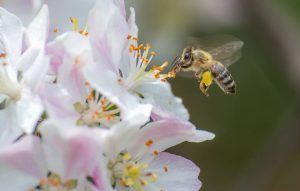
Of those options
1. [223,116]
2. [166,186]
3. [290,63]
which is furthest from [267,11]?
[166,186]

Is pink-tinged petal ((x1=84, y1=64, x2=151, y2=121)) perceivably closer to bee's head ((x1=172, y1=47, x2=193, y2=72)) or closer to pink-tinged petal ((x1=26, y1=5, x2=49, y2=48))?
pink-tinged petal ((x1=26, y1=5, x2=49, y2=48))

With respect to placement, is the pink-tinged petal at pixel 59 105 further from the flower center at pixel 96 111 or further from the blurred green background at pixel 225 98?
the blurred green background at pixel 225 98

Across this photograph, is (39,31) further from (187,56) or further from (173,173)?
(187,56)

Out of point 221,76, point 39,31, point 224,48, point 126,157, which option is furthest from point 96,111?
point 224,48

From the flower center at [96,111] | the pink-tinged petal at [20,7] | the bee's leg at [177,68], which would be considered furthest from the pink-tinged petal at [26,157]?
the pink-tinged petal at [20,7]

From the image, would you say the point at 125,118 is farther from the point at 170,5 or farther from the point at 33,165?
the point at 170,5

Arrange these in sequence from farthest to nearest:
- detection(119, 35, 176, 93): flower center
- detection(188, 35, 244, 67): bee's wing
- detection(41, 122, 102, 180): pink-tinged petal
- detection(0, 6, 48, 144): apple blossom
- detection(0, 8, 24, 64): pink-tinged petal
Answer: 1. detection(188, 35, 244, 67): bee's wing
2. detection(119, 35, 176, 93): flower center
3. detection(0, 8, 24, 64): pink-tinged petal
4. detection(0, 6, 48, 144): apple blossom
5. detection(41, 122, 102, 180): pink-tinged petal

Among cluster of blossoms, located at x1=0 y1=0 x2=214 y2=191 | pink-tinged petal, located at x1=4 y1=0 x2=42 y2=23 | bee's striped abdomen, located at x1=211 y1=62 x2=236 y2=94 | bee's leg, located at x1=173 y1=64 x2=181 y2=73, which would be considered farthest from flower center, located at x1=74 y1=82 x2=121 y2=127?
Result: pink-tinged petal, located at x1=4 y1=0 x2=42 y2=23
